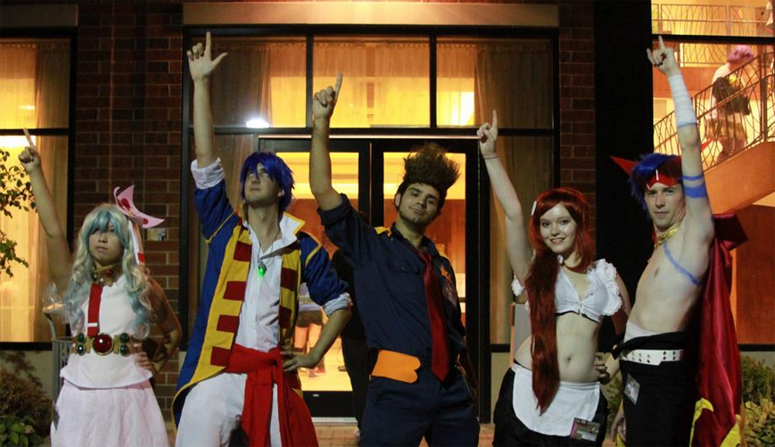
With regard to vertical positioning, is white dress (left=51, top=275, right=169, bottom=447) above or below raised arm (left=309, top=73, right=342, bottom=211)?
below

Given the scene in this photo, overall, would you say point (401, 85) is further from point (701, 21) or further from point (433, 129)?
point (701, 21)

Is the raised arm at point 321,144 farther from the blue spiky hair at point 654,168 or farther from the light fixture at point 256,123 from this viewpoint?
the light fixture at point 256,123

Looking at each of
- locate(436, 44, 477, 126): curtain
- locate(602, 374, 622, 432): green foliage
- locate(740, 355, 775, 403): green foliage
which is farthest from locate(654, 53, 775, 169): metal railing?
locate(602, 374, 622, 432): green foliage


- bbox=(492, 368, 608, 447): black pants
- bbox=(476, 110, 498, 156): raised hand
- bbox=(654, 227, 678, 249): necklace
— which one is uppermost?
bbox=(476, 110, 498, 156): raised hand

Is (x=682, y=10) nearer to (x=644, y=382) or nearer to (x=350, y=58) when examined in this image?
(x=350, y=58)

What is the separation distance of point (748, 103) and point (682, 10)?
1100mm

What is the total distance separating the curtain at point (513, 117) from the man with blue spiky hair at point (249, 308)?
4.07 meters

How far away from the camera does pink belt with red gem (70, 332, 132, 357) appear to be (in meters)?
4.04

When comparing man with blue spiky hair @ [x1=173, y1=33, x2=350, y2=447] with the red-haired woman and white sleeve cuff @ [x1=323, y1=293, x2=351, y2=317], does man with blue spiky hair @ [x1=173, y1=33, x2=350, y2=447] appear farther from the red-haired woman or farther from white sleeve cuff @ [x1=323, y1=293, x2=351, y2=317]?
the red-haired woman

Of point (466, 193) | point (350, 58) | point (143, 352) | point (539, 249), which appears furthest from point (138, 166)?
point (539, 249)

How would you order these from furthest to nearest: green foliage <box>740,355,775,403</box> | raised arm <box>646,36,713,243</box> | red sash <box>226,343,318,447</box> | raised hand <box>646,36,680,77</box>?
green foliage <box>740,355,775,403</box>, red sash <box>226,343,318,447</box>, raised hand <box>646,36,680,77</box>, raised arm <box>646,36,713,243</box>

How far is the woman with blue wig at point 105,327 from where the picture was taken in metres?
3.95

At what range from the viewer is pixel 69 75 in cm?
805

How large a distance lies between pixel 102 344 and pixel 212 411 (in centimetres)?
73
